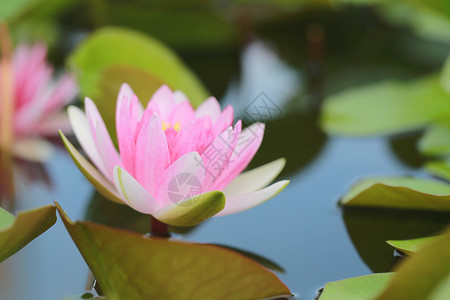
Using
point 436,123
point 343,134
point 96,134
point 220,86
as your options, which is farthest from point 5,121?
point 436,123

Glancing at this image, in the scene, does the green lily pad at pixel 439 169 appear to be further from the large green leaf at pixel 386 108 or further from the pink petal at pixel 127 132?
the pink petal at pixel 127 132

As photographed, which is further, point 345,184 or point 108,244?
point 345,184

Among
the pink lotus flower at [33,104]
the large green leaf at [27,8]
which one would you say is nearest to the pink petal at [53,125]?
the pink lotus flower at [33,104]

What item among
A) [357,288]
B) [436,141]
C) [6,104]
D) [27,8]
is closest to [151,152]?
[357,288]

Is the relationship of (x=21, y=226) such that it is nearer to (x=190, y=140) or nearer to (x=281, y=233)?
(x=190, y=140)

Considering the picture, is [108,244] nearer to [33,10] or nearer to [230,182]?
[230,182]

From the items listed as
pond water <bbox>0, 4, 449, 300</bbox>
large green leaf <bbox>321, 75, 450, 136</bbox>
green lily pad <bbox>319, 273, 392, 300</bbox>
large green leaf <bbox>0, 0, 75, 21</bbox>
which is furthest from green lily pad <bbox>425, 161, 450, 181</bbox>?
large green leaf <bbox>0, 0, 75, 21</bbox>
